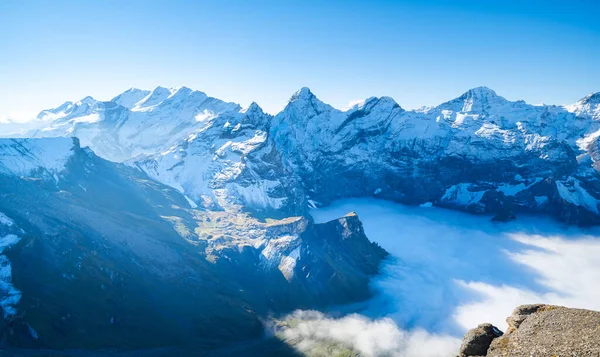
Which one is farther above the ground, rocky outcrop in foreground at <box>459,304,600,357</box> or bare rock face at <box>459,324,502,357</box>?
rocky outcrop in foreground at <box>459,304,600,357</box>

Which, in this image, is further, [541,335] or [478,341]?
[478,341]

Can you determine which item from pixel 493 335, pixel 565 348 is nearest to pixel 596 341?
pixel 565 348

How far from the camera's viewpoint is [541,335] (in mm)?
80438

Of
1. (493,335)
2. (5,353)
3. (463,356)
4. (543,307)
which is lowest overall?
(5,353)

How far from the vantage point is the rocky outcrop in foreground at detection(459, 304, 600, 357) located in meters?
72.3

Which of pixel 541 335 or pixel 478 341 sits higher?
pixel 541 335

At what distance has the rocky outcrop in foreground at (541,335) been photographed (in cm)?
7231

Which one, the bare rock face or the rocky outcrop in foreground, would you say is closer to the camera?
the rocky outcrop in foreground

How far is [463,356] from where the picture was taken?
89.6 m

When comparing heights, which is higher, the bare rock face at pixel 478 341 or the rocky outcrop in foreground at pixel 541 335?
the rocky outcrop in foreground at pixel 541 335

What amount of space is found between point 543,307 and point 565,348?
25.3 metres

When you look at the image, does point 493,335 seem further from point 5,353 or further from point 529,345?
point 5,353

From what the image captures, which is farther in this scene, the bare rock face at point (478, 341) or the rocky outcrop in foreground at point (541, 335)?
the bare rock face at point (478, 341)

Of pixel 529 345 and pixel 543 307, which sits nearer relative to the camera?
pixel 529 345
